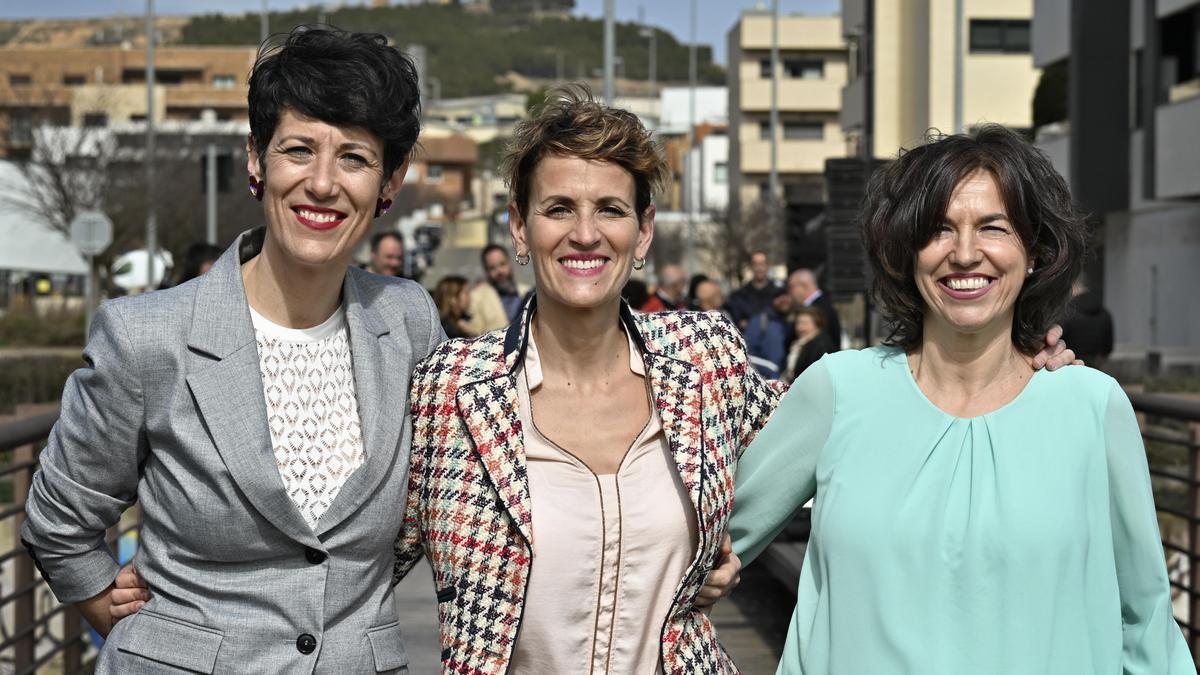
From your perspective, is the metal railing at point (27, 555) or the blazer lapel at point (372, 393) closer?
the blazer lapel at point (372, 393)

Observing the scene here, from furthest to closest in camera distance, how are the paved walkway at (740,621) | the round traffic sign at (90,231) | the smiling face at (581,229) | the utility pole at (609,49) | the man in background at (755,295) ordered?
the round traffic sign at (90,231) → the utility pole at (609,49) → the man in background at (755,295) → the paved walkway at (740,621) → the smiling face at (581,229)

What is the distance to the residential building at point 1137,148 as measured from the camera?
3058cm

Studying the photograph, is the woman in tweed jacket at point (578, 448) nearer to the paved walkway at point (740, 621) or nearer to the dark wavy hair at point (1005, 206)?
the dark wavy hair at point (1005, 206)

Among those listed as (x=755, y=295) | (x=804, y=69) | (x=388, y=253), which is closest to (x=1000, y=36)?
(x=755, y=295)

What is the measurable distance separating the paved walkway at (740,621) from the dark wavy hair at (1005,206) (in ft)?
14.2

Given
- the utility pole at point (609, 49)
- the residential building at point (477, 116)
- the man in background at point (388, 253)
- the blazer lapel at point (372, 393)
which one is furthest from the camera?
the residential building at point (477, 116)

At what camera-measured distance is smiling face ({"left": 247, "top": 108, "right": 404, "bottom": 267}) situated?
143 inches

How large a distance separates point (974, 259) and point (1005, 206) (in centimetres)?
15

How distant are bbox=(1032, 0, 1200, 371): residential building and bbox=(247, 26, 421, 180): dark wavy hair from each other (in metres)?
26.9

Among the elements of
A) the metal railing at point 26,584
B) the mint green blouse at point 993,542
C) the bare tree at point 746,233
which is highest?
the bare tree at point 746,233

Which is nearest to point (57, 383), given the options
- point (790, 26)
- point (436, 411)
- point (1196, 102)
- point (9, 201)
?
point (436, 411)

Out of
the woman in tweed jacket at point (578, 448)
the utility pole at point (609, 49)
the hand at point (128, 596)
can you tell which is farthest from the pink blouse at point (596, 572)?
the utility pole at point (609, 49)

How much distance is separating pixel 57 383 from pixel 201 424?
15.9 meters

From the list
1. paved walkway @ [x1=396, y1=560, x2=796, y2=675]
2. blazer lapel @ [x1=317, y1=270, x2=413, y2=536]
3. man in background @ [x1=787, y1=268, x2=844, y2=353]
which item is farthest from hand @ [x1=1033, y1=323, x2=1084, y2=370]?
man in background @ [x1=787, y1=268, x2=844, y2=353]
